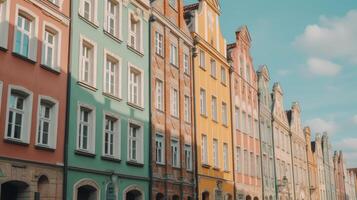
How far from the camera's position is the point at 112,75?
24.5 metres

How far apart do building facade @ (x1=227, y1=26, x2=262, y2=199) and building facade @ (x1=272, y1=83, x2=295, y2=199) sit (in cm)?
625

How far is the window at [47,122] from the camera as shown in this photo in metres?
19.2

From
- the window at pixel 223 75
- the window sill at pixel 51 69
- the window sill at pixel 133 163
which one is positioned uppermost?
the window at pixel 223 75

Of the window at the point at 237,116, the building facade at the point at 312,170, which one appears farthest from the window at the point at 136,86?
the building facade at the point at 312,170

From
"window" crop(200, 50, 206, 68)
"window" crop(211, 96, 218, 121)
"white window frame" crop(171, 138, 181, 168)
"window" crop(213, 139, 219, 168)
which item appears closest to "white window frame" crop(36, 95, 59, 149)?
"white window frame" crop(171, 138, 181, 168)

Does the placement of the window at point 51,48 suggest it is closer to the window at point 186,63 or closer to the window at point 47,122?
the window at point 47,122

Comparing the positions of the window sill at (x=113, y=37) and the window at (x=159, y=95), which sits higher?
the window sill at (x=113, y=37)

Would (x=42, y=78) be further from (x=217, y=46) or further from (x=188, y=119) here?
(x=217, y=46)

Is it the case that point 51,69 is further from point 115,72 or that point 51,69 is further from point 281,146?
point 281,146

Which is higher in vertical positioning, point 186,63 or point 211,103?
point 186,63

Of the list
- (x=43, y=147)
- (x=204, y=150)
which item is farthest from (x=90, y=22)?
(x=204, y=150)

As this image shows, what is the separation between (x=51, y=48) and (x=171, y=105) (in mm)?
10255

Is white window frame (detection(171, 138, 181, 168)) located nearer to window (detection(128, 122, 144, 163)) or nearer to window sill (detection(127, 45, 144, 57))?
window (detection(128, 122, 144, 163))

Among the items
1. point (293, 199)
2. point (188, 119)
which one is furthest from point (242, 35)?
point (293, 199)
